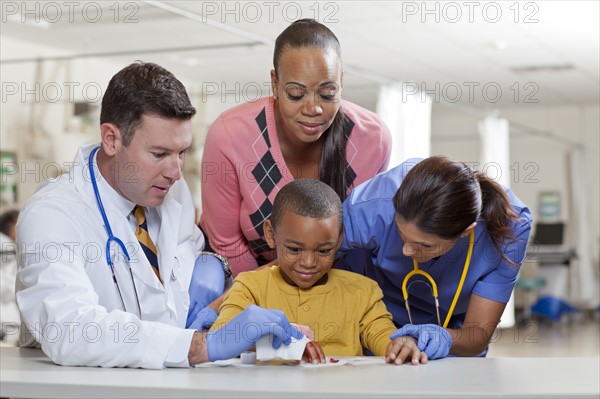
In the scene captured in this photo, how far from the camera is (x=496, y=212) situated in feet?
6.31

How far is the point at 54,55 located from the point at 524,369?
19.5 ft

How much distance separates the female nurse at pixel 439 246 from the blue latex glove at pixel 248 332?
0.28 meters

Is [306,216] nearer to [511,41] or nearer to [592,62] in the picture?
[511,41]

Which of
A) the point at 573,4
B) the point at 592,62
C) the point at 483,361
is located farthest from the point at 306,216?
the point at 592,62

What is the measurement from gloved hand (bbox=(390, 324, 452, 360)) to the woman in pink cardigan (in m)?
0.55

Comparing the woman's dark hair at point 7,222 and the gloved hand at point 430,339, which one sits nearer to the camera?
the gloved hand at point 430,339

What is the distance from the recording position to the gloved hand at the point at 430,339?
1703 millimetres

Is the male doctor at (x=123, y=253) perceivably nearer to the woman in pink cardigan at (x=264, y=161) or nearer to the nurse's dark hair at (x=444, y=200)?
the woman in pink cardigan at (x=264, y=161)

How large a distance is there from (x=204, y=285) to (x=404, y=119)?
4.17 m

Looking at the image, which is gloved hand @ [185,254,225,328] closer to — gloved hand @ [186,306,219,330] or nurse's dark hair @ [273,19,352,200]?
gloved hand @ [186,306,219,330]

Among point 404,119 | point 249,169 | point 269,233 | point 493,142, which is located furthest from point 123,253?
point 493,142

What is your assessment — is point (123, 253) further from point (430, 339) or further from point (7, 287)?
point (7, 287)

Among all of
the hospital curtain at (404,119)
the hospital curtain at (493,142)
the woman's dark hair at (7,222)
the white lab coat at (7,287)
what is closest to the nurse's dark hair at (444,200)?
the white lab coat at (7,287)

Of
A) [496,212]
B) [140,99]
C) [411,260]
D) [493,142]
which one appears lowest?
[411,260]
